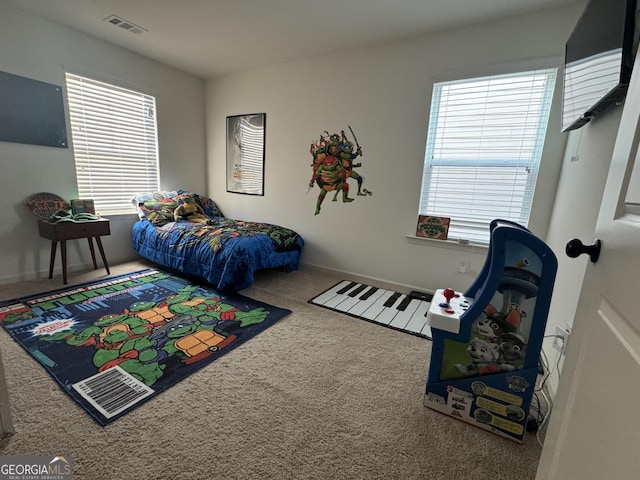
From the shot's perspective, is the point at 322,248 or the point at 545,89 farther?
the point at 322,248

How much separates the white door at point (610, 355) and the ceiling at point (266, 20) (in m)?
2.24

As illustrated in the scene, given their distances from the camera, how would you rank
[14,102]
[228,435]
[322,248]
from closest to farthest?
[228,435], [14,102], [322,248]

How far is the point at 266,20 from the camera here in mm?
2508

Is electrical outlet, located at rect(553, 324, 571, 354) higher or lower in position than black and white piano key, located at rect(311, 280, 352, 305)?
higher

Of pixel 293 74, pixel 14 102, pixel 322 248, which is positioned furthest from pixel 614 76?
pixel 14 102

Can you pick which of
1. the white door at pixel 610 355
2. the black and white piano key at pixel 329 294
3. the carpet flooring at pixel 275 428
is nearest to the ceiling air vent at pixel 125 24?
the carpet flooring at pixel 275 428

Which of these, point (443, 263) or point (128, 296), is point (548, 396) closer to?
point (443, 263)

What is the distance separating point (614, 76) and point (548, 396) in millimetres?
1550

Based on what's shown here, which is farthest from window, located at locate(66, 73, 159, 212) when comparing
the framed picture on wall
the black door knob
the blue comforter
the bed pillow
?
the black door knob

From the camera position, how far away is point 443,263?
2814mm

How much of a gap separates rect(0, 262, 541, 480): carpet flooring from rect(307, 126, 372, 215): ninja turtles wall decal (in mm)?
1944

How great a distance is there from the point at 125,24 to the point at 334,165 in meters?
2.41

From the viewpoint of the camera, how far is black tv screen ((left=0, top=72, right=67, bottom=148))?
249 cm

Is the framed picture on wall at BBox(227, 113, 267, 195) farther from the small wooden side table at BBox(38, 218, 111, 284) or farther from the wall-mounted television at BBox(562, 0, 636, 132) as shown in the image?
the wall-mounted television at BBox(562, 0, 636, 132)
